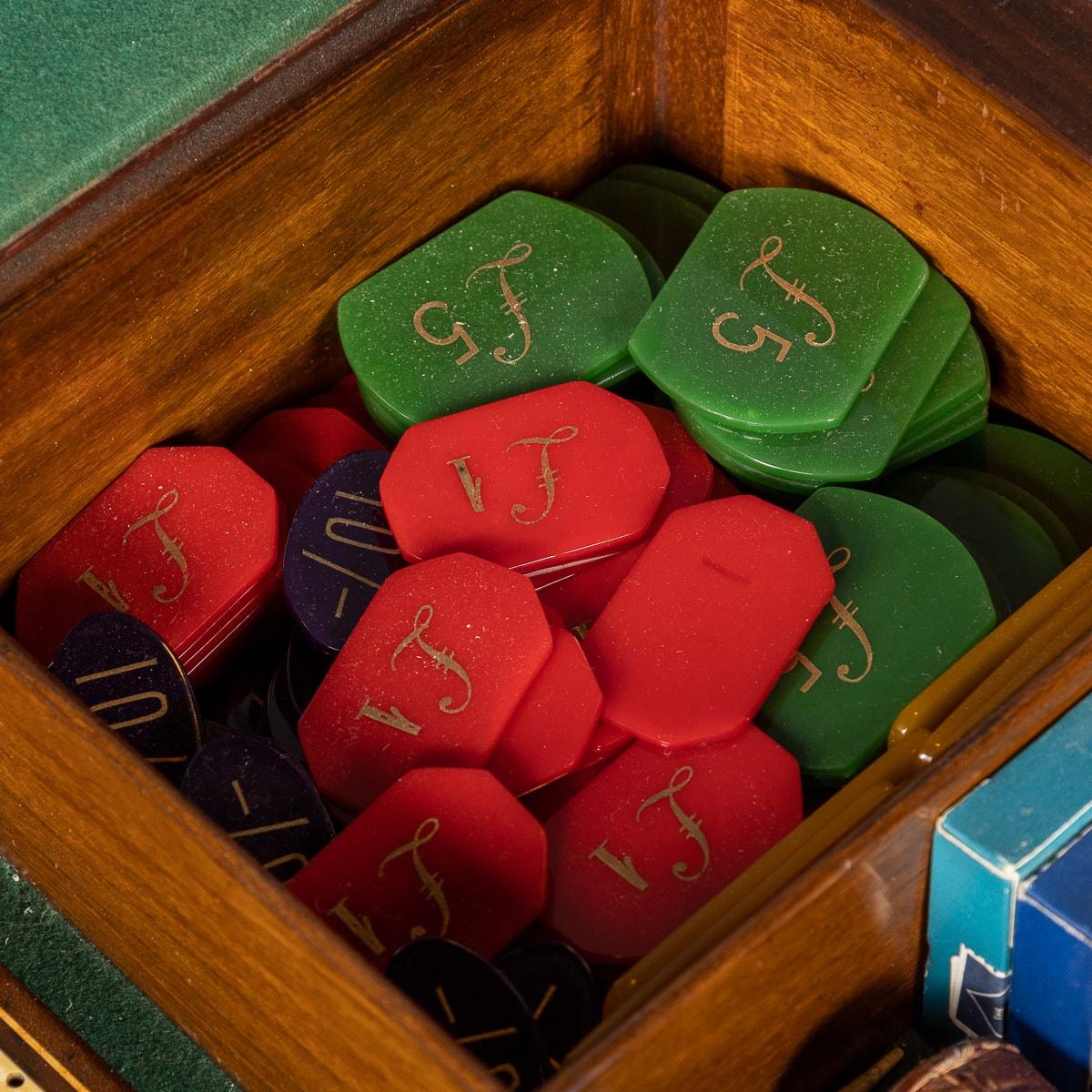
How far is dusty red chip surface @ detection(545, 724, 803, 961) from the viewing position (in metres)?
1.38

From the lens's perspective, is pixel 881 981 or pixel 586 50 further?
pixel 586 50

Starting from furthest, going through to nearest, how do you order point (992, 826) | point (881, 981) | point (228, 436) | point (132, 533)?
point (228, 436) → point (132, 533) → point (881, 981) → point (992, 826)

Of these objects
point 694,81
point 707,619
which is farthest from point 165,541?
point 694,81

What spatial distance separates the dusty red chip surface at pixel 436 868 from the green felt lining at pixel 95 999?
311mm

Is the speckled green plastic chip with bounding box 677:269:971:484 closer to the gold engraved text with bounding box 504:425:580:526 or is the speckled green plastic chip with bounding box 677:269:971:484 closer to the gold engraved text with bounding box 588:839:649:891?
the gold engraved text with bounding box 504:425:580:526

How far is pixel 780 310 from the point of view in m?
1.68

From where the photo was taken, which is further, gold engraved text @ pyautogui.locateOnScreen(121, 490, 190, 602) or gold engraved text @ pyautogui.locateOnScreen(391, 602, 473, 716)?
gold engraved text @ pyautogui.locateOnScreen(121, 490, 190, 602)

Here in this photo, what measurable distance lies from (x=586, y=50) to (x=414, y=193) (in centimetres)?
27

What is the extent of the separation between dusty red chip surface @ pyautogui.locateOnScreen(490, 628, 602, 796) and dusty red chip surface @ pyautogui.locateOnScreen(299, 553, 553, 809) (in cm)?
2

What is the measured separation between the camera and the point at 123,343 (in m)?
1.55

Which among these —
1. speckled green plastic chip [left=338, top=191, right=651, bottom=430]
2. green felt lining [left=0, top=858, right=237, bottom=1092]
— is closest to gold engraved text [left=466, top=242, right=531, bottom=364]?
speckled green plastic chip [left=338, top=191, right=651, bottom=430]

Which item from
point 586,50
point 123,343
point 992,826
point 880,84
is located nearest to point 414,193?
point 586,50

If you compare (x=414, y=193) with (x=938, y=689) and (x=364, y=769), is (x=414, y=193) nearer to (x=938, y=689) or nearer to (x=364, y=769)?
(x=364, y=769)

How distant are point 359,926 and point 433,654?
259mm
